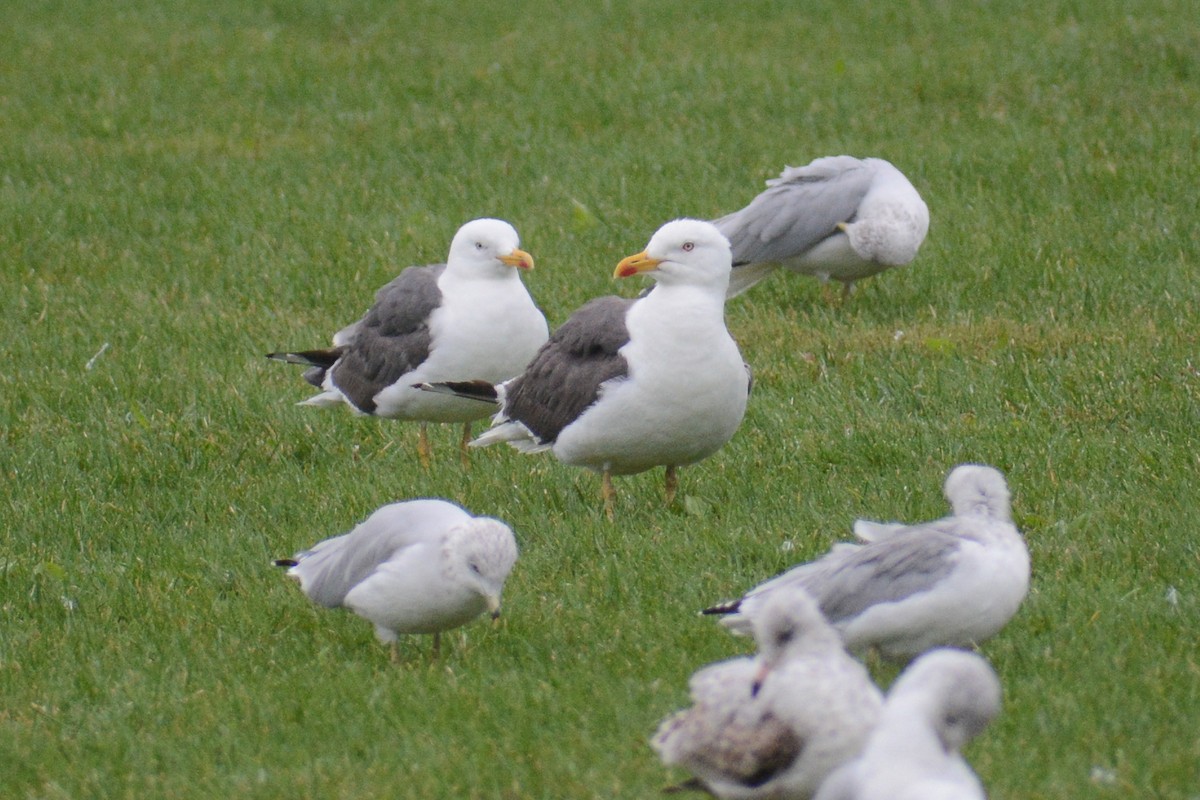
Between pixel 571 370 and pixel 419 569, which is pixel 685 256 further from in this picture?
pixel 419 569

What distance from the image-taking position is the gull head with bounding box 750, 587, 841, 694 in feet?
12.4

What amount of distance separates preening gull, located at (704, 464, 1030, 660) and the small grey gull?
43.2 inches

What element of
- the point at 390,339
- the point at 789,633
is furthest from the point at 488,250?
the point at 789,633

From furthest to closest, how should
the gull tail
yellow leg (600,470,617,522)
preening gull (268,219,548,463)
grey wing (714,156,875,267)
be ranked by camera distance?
1. grey wing (714,156,875,267)
2. preening gull (268,219,548,463)
3. the gull tail
4. yellow leg (600,470,617,522)

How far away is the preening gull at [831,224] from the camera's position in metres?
9.21

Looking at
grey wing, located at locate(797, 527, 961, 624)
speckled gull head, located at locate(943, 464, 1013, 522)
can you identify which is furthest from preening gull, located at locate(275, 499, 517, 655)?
speckled gull head, located at locate(943, 464, 1013, 522)

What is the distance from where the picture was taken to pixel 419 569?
16.3ft

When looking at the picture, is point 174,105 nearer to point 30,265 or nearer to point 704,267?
point 30,265

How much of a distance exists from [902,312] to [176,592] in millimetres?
4850

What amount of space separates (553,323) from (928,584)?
488 cm

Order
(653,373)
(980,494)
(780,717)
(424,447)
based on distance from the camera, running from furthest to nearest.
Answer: (424,447), (653,373), (980,494), (780,717)

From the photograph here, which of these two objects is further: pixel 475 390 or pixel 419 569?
pixel 475 390

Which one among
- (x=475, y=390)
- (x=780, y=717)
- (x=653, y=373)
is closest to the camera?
(x=780, y=717)

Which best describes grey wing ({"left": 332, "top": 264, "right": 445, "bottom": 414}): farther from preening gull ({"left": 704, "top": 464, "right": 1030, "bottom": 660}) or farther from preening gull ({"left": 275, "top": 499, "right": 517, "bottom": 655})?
preening gull ({"left": 704, "top": 464, "right": 1030, "bottom": 660})
